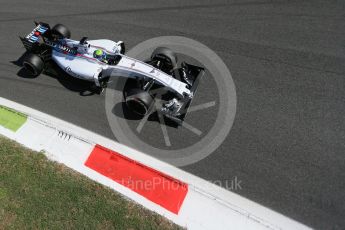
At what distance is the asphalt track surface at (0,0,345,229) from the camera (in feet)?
20.5

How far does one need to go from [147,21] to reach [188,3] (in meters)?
1.48

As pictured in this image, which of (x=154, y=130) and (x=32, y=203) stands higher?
(x=154, y=130)

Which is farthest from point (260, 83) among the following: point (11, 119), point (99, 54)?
point (11, 119)

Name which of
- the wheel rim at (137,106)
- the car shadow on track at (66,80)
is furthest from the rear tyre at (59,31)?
the wheel rim at (137,106)

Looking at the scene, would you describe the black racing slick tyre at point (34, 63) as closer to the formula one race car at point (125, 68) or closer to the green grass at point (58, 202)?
the formula one race car at point (125, 68)

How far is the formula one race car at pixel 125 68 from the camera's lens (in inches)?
279

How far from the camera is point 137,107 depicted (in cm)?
712

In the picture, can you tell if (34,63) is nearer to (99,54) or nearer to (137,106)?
(99,54)

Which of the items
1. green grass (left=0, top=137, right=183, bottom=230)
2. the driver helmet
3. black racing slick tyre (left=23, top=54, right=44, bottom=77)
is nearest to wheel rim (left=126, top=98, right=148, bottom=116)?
the driver helmet

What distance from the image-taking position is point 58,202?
634cm

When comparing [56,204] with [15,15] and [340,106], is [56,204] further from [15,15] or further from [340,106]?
[15,15]

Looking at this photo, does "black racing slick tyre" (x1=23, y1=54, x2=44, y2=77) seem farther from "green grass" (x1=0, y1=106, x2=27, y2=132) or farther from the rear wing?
"green grass" (x1=0, y1=106, x2=27, y2=132)

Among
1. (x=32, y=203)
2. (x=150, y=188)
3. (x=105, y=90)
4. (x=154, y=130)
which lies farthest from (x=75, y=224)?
(x=105, y=90)

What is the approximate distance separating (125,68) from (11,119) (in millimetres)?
3224
